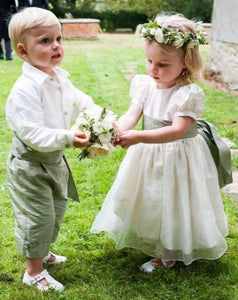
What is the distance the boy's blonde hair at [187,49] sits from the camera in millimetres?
2457

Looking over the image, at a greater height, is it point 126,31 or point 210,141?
point 210,141

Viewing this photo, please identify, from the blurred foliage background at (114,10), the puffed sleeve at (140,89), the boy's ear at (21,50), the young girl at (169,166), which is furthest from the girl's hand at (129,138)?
the blurred foliage background at (114,10)

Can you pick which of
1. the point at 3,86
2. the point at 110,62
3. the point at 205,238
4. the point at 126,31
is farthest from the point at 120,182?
the point at 126,31

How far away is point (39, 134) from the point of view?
86.7 inches

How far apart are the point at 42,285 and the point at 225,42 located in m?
6.44

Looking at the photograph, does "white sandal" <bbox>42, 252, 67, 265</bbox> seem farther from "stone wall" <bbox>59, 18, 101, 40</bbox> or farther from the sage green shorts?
"stone wall" <bbox>59, 18, 101, 40</bbox>

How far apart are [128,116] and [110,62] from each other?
314 inches

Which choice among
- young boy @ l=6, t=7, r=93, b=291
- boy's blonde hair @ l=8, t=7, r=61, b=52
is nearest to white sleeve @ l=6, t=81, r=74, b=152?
young boy @ l=6, t=7, r=93, b=291

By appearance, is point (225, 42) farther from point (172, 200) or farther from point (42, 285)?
point (42, 285)

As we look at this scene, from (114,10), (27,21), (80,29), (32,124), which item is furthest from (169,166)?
(114,10)

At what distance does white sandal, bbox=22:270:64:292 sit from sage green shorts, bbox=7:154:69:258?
16cm

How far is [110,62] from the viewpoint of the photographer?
10492mm

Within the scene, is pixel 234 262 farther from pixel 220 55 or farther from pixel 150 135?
pixel 220 55

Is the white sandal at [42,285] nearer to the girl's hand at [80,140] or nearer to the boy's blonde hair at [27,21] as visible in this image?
the girl's hand at [80,140]
